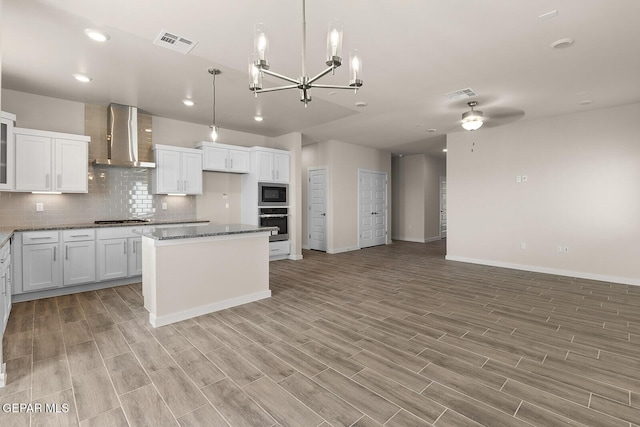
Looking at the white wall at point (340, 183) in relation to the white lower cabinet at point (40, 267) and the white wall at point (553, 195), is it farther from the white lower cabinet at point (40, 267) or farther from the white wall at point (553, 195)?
the white lower cabinet at point (40, 267)

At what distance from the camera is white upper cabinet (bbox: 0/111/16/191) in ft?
11.9

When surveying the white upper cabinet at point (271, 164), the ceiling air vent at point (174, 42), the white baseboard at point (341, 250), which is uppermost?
the ceiling air vent at point (174, 42)

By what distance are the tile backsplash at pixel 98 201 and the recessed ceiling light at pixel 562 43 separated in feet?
19.1

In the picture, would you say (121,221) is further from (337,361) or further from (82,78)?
(337,361)

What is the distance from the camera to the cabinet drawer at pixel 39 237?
12.6 feet

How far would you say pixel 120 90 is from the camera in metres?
4.22

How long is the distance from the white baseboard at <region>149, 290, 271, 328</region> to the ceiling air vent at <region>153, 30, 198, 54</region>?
269 cm

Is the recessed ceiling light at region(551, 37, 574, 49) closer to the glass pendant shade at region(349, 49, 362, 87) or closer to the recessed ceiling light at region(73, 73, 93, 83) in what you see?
the glass pendant shade at region(349, 49, 362, 87)

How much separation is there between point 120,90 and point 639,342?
6443 mm

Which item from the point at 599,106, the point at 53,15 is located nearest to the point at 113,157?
the point at 53,15

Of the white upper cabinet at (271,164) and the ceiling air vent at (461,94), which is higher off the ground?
the ceiling air vent at (461,94)

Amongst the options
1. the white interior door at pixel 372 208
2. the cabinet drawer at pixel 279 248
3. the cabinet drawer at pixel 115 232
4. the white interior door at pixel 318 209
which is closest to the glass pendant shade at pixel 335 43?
the cabinet drawer at pixel 115 232

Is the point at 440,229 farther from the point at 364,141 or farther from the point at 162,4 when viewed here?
the point at 162,4

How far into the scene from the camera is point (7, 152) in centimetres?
374
